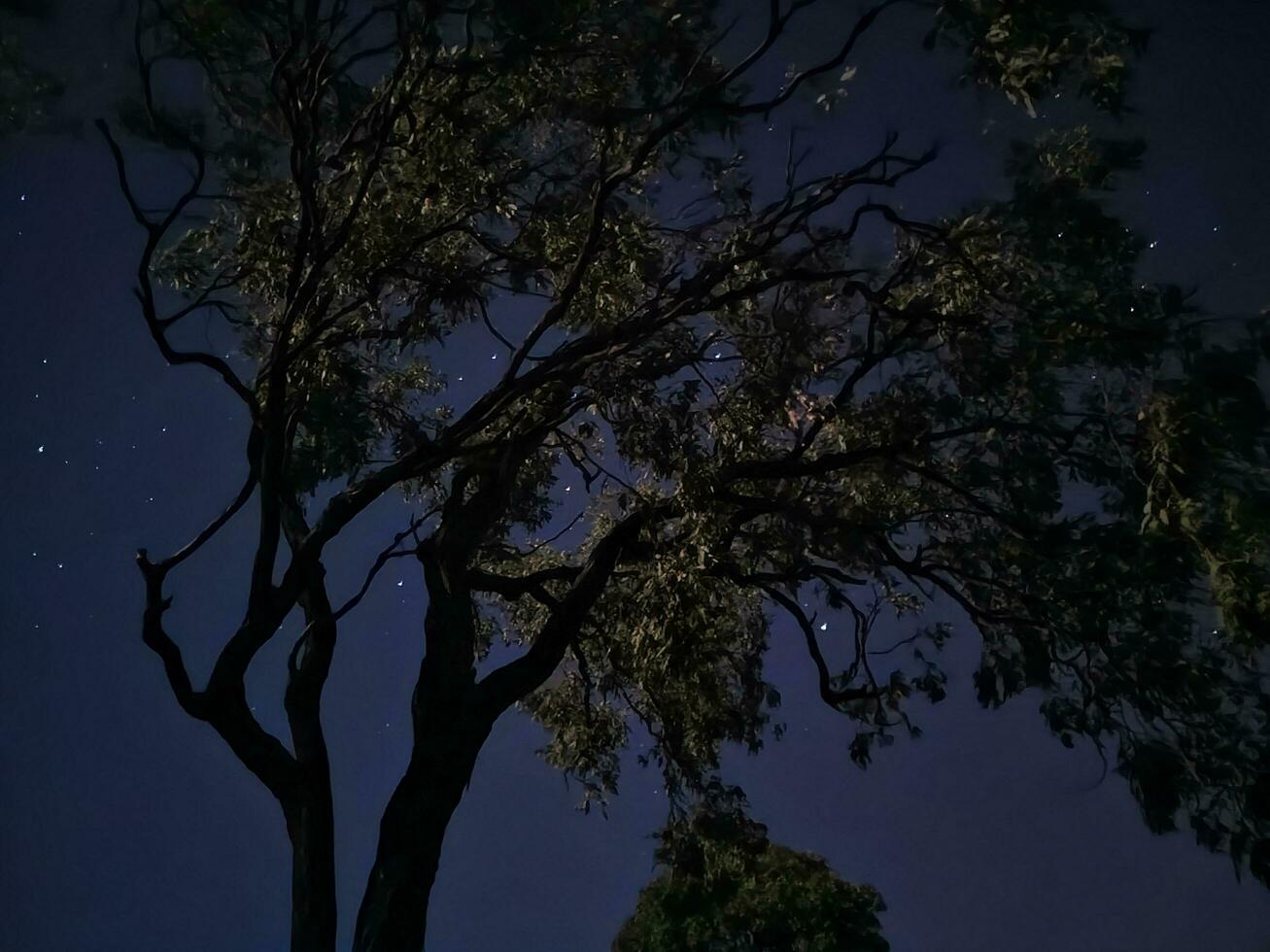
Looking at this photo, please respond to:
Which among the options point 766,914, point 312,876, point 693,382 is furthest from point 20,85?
point 766,914

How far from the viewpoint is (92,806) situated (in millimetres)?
16969

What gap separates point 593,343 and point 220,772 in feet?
41.4

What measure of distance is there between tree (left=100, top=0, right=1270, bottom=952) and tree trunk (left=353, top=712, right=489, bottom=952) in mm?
21

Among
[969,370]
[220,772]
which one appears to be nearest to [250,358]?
[969,370]

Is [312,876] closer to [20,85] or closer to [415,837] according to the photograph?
[415,837]

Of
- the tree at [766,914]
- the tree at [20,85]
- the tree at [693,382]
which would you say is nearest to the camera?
the tree at [693,382]

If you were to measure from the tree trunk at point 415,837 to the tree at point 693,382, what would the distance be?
0.02 meters

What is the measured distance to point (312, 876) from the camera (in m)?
6.86

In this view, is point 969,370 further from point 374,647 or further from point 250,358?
point 374,647

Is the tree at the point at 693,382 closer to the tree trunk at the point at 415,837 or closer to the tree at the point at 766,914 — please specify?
the tree trunk at the point at 415,837

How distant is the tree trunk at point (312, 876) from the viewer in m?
6.81

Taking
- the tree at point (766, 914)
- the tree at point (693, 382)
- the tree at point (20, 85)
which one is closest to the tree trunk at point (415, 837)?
the tree at point (693, 382)

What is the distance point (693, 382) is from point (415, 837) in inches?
138

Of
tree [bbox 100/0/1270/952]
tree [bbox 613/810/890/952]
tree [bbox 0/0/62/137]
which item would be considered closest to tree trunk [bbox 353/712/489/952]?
tree [bbox 100/0/1270/952]
